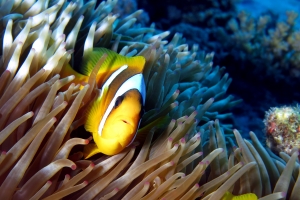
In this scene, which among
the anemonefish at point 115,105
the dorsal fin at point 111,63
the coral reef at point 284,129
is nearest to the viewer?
the anemonefish at point 115,105

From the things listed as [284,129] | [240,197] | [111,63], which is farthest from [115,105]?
[284,129]

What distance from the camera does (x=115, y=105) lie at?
97 centimetres

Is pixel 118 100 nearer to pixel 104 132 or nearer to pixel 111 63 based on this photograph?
pixel 104 132

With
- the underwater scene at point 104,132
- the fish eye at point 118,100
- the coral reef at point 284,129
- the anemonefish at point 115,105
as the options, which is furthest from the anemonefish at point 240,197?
the coral reef at point 284,129

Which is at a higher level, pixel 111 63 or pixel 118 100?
pixel 111 63

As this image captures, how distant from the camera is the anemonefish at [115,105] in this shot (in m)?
0.94

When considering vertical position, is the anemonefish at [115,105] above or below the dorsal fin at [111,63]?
below

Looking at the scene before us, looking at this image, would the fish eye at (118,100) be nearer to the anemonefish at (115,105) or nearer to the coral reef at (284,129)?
the anemonefish at (115,105)

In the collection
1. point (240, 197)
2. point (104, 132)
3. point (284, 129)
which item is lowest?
point (240, 197)

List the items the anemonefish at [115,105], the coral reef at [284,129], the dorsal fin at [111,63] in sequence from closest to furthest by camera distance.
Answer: the anemonefish at [115,105] → the dorsal fin at [111,63] → the coral reef at [284,129]

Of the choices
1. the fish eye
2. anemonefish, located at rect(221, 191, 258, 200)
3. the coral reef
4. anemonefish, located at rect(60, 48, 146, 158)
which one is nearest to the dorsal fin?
anemonefish, located at rect(60, 48, 146, 158)

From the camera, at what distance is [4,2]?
4.61ft

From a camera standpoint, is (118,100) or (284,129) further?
(284,129)

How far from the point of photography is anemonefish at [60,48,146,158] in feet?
3.08
